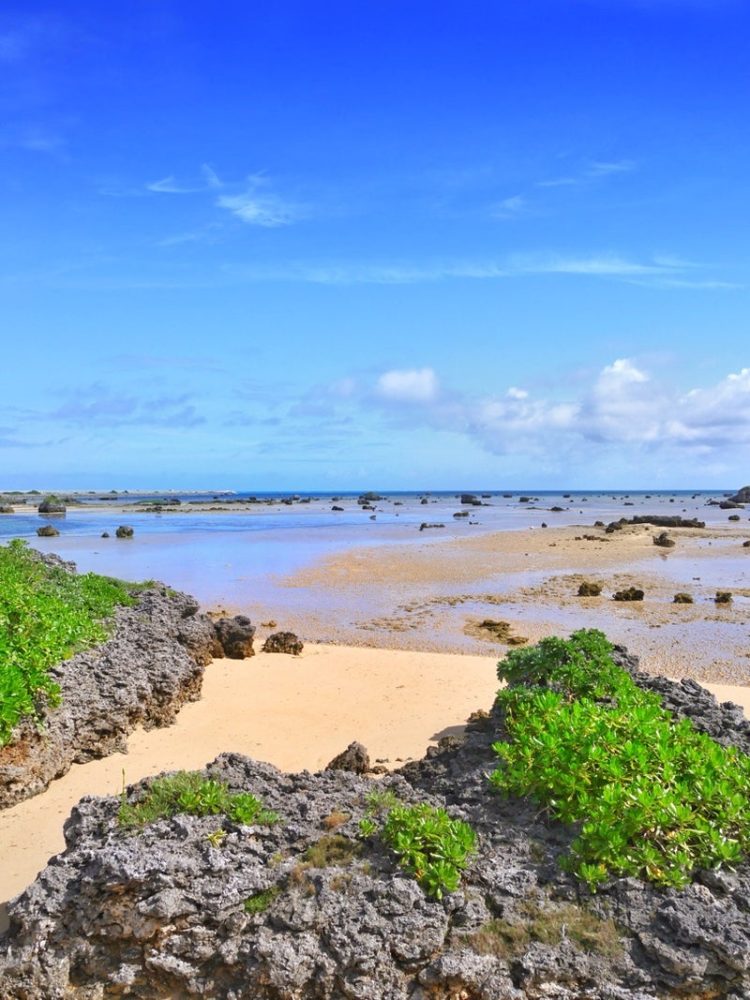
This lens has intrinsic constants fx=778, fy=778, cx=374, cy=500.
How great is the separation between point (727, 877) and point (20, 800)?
20.3 ft

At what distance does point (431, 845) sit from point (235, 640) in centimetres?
972

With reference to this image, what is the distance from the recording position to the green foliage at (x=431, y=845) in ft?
14.5

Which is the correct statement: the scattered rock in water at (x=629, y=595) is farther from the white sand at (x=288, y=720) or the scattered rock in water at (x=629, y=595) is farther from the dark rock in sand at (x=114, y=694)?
the dark rock in sand at (x=114, y=694)

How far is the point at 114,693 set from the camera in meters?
9.04

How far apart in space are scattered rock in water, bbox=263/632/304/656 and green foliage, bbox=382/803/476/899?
32.0 ft

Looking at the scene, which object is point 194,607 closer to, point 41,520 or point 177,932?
point 177,932

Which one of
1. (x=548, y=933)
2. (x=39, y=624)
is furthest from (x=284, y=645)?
(x=548, y=933)

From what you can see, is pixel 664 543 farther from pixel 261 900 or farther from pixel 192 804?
pixel 261 900

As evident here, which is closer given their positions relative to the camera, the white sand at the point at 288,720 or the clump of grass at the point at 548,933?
the clump of grass at the point at 548,933

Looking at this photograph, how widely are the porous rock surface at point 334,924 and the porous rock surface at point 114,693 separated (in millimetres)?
2919

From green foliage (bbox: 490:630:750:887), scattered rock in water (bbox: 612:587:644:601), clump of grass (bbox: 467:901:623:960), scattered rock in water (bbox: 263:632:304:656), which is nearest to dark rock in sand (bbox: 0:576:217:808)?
scattered rock in water (bbox: 263:632:304:656)

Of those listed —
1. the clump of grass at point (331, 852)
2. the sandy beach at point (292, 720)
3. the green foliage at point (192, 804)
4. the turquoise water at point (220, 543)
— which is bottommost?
the sandy beach at point (292, 720)

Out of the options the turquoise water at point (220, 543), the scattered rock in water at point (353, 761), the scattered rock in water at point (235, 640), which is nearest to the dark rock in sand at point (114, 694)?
the scattered rock in water at point (235, 640)

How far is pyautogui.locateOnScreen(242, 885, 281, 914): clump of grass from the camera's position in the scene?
4430 mm
